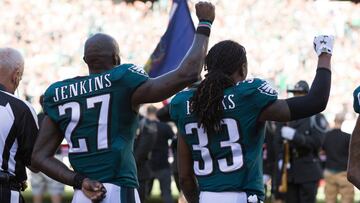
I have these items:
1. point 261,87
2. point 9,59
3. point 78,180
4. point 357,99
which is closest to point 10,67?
point 9,59

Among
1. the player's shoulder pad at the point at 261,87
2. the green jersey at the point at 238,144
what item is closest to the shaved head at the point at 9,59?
the green jersey at the point at 238,144

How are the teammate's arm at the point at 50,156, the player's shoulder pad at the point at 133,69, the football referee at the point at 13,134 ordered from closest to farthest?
1. the player's shoulder pad at the point at 133,69
2. the teammate's arm at the point at 50,156
3. the football referee at the point at 13,134

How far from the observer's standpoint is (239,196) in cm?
467

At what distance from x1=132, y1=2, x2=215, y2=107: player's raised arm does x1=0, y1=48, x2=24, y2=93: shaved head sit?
116 centimetres

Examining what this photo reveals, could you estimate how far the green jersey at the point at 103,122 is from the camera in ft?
15.6

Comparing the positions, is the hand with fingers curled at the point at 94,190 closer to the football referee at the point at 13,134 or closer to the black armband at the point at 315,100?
the football referee at the point at 13,134

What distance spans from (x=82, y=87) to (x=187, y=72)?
70 centimetres

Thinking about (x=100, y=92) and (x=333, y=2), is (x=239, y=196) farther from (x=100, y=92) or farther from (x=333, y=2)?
(x=333, y=2)

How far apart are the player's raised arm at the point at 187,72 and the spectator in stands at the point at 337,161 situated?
843 centimetres

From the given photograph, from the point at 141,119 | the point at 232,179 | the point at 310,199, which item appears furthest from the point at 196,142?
the point at 141,119

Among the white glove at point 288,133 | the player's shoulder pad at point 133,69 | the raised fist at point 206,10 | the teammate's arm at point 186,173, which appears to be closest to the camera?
the raised fist at point 206,10

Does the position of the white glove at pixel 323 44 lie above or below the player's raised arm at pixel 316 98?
above

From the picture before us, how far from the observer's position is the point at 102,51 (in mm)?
4895

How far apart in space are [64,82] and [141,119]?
25.2ft
